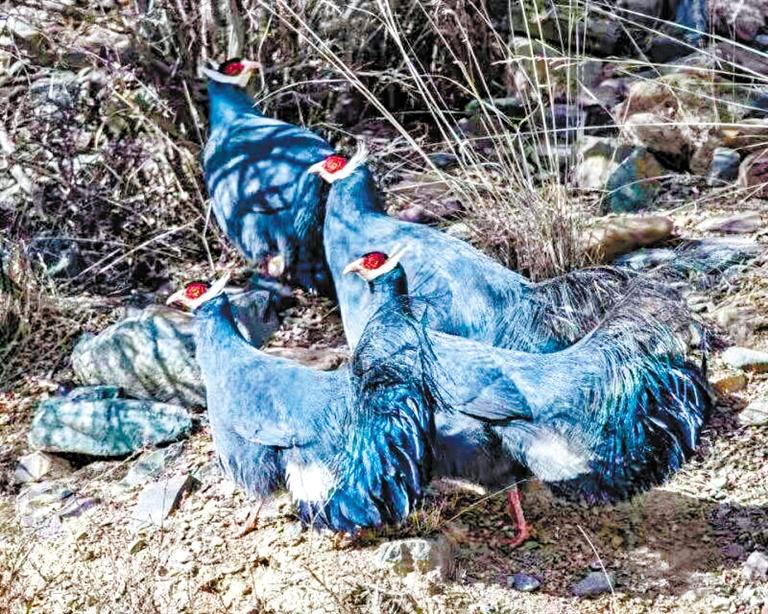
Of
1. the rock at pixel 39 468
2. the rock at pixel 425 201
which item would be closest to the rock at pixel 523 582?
the rock at pixel 39 468

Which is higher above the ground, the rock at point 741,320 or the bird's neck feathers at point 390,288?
the bird's neck feathers at point 390,288

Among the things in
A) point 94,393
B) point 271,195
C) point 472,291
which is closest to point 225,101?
point 271,195

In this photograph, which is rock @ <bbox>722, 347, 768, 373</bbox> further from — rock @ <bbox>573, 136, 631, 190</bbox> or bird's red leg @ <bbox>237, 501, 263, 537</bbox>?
bird's red leg @ <bbox>237, 501, 263, 537</bbox>

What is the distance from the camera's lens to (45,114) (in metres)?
5.49

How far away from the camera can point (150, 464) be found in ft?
13.6

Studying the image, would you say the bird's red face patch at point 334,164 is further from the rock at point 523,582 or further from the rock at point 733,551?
the rock at point 733,551

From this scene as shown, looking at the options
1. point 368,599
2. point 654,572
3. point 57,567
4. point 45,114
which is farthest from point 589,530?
point 45,114

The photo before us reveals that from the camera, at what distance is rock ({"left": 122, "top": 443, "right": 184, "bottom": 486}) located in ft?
13.5

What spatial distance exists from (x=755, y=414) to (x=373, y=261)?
137 cm

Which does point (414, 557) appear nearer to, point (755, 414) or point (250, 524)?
point (250, 524)

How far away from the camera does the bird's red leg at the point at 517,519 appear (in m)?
3.56

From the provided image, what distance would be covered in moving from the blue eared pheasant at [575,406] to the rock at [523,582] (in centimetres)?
18

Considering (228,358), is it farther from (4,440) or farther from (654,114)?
(654,114)

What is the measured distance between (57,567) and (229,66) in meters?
2.41
